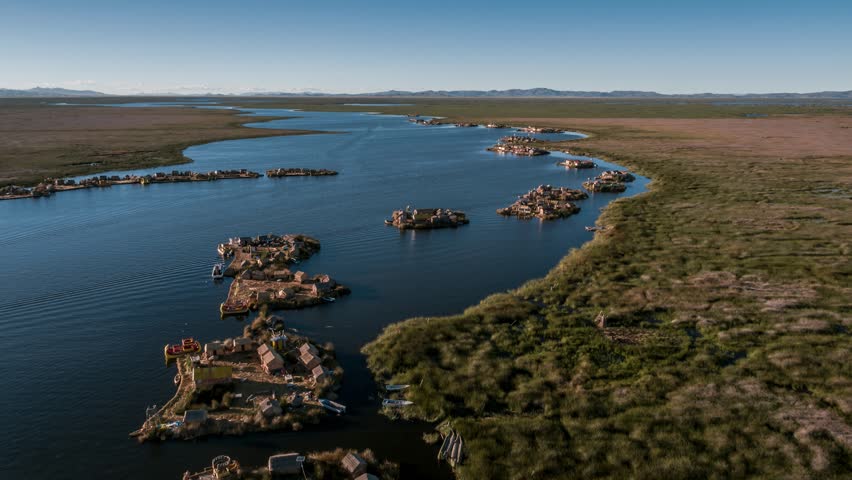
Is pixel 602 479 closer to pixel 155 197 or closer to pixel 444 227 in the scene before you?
pixel 444 227

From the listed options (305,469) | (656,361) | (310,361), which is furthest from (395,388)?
(656,361)

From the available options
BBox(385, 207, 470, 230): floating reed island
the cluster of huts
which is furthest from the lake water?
BBox(385, 207, 470, 230): floating reed island

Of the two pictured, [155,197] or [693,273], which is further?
[155,197]

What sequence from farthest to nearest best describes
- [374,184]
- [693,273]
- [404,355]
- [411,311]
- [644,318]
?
[374,184] < [693,273] < [411,311] < [644,318] < [404,355]

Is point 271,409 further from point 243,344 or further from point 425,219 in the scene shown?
point 425,219

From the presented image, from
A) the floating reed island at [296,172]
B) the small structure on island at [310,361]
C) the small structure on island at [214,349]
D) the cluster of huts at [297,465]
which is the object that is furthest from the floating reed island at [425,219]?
the cluster of huts at [297,465]

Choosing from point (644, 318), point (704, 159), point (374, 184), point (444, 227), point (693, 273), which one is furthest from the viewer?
point (704, 159)

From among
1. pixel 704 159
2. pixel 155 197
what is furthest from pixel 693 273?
pixel 704 159
